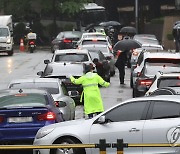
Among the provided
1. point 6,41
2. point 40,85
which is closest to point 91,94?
point 40,85

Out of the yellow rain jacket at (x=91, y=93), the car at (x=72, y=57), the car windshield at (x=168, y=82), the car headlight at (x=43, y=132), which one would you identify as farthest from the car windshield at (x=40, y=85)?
the car at (x=72, y=57)

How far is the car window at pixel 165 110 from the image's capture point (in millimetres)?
12616

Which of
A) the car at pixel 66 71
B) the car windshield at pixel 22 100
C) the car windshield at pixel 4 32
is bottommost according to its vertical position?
the car windshield at pixel 4 32

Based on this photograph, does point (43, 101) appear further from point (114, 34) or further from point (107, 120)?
point (114, 34)

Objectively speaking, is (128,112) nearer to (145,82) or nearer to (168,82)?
(168,82)

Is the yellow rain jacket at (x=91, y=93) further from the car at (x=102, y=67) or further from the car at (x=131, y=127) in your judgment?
the car at (x=102, y=67)

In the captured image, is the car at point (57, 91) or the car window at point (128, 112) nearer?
the car window at point (128, 112)

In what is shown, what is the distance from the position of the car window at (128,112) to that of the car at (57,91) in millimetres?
3671

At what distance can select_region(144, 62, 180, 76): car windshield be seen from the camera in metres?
21.9

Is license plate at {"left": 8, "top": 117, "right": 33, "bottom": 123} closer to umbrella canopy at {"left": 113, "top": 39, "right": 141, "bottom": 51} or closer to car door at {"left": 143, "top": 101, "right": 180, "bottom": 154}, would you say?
car door at {"left": 143, "top": 101, "right": 180, "bottom": 154}

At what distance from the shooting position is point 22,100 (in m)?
14.7

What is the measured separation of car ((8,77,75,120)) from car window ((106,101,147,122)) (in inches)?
145

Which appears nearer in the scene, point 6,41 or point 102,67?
point 102,67

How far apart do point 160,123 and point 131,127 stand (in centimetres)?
51
